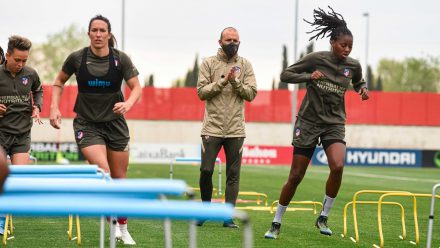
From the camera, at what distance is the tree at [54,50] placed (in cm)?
10031

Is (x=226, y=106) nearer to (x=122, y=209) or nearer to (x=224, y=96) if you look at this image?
(x=224, y=96)

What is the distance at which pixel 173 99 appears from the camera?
56.1 meters

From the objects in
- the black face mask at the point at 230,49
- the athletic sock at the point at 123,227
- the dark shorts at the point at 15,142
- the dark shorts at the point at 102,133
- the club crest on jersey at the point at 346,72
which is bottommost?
the athletic sock at the point at 123,227

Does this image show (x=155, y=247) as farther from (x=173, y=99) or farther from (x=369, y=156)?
(x=173, y=99)

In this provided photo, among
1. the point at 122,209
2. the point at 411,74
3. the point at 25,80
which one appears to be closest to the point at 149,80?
the point at 411,74

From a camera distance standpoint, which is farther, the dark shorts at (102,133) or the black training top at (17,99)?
the black training top at (17,99)

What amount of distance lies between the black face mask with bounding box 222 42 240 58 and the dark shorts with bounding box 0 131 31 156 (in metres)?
2.44

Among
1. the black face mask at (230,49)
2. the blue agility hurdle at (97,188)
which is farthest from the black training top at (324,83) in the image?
the blue agility hurdle at (97,188)

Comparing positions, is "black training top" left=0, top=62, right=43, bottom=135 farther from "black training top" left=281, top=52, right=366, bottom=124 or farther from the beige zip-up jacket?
"black training top" left=281, top=52, right=366, bottom=124

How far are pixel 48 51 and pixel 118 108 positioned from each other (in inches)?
3720

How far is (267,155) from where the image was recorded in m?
44.5

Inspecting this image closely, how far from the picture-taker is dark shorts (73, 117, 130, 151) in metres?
9.18

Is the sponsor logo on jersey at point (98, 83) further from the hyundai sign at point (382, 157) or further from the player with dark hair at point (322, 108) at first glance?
the hyundai sign at point (382, 157)

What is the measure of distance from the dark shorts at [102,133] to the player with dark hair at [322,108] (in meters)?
1.97
